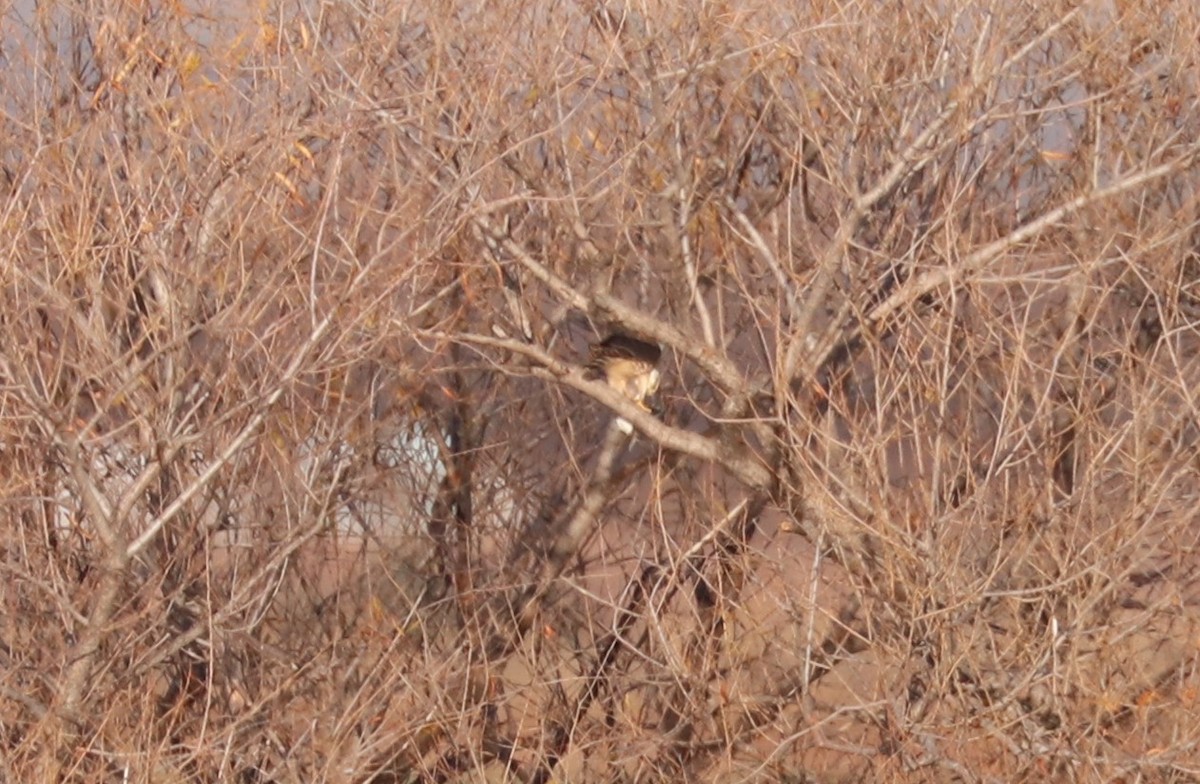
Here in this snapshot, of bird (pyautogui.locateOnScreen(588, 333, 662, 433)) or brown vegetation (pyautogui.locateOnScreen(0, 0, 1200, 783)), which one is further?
bird (pyautogui.locateOnScreen(588, 333, 662, 433))

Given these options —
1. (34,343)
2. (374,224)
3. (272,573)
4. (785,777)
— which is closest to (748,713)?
(785,777)

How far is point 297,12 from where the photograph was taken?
6734 millimetres

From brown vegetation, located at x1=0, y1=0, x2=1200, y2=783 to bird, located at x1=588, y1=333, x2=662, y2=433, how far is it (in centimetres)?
7

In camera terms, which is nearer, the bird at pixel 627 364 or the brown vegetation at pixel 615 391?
the brown vegetation at pixel 615 391

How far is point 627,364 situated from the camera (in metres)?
6.90

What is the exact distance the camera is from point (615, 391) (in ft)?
22.7

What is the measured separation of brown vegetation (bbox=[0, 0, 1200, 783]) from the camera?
5.74m

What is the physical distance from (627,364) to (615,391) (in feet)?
0.37

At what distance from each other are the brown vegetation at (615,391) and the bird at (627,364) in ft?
0.22

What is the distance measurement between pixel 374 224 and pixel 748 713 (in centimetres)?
216

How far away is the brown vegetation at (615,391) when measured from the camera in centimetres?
574

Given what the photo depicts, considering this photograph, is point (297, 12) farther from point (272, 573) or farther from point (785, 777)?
point (785, 777)

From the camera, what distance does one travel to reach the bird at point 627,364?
6887mm

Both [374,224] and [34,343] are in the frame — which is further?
[374,224]
